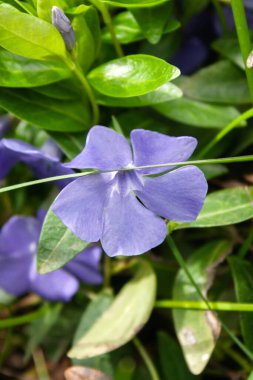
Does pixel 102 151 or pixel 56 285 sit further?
pixel 56 285

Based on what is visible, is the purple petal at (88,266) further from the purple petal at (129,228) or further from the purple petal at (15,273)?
the purple petal at (129,228)

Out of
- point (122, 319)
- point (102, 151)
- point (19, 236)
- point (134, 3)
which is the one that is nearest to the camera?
point (102, 151)

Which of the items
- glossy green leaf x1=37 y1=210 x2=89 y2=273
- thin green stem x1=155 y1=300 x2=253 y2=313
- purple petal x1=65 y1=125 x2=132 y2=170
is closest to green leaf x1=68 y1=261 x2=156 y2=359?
thin green stem x1=155 y1=300 x2=253 y2=313

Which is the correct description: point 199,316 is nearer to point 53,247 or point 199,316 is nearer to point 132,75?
point 53,247

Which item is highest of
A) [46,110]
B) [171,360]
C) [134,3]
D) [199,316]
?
[134,3]

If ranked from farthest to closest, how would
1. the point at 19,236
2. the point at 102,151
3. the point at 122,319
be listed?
the point at 19,236
the point at 122,319
the point at 102,151

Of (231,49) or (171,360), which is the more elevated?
(231,49)

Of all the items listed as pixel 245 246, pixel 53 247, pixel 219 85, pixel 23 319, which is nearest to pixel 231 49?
pixel 219 85
